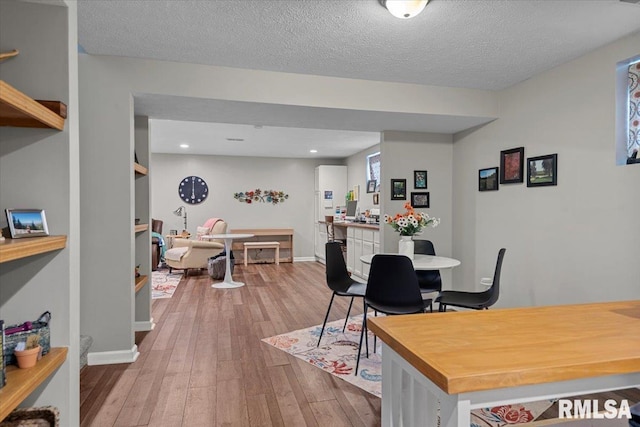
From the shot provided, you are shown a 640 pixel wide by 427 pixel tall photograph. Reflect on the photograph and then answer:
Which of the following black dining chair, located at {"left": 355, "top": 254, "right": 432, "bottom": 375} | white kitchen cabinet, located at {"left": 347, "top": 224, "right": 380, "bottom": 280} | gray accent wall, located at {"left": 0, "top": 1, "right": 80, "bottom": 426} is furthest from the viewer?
white kitchen cabinet, located at {"left": 347, "top": 224, "right": 380, "bottom": 280}

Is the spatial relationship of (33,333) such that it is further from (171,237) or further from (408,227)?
(171,237)

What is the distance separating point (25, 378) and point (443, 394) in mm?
1294

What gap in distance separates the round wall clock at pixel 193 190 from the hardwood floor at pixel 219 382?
3.91 metres

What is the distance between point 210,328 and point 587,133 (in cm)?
360

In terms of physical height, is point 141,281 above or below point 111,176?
below

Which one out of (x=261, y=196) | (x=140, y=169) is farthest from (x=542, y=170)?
(x=261, y=196)

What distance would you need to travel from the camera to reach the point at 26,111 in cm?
116

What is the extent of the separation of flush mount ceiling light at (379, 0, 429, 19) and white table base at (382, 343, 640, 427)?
1744 mm

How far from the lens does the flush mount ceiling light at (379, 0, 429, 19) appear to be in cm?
194

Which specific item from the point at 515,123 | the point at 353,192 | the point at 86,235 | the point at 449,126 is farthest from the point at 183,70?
the point at 353,192

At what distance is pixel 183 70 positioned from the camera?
288 centimetres

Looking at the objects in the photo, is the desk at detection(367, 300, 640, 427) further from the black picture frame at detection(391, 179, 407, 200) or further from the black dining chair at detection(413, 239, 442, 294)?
the black picture frame at detection(391, 179, 407, 200)

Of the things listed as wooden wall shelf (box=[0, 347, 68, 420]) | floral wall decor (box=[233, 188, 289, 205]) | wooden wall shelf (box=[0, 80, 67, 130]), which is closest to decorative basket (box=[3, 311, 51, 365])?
wooden wall shelf (box=[0, 347, 68, 420])

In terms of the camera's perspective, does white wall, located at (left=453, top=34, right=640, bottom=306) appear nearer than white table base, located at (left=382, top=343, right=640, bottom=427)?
No
